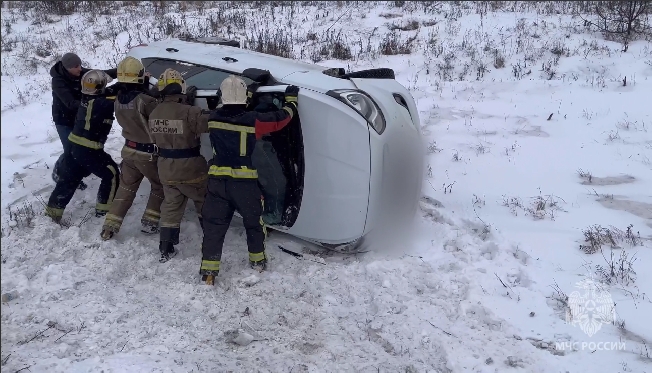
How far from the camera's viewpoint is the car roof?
15.3ft

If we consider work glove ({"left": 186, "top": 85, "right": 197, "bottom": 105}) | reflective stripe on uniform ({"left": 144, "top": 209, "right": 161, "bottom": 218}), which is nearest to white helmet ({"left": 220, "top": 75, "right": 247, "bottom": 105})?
work glove ({"left": 186, "top": 85, "right": 197, "bottom": 105})

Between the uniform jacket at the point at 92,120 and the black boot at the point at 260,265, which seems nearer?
the black boot at the point at 260,265

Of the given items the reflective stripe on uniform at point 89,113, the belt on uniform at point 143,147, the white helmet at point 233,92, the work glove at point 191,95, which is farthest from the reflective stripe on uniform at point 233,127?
the reflective stripe on uniform at point 89,113

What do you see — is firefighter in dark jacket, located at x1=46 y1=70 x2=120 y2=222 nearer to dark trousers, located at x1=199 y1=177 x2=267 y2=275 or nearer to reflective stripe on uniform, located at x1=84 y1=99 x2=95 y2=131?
reflective stripe on uniform, located at x1=84 y1=99 x2=95 y2=131

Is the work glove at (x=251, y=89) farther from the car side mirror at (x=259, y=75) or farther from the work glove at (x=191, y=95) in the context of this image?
the work glove at (x=191, y=95)

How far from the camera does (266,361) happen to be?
362 cm

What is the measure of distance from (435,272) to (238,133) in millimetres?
1995

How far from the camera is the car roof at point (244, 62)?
466 cm

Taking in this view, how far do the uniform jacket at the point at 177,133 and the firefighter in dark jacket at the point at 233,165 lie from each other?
0.94ft

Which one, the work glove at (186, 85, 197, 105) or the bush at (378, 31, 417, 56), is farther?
the bush at (378, 31, 417, 56)

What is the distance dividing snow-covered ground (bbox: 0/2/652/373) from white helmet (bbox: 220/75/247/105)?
148cm

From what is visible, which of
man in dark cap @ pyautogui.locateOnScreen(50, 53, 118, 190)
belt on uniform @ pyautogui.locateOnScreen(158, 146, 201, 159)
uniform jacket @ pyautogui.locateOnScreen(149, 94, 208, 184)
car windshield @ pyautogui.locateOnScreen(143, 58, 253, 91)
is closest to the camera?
uniform jacket @ pyautogui.locateOnScreen(149, 94, 208, 184)

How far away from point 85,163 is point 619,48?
8.60 meters

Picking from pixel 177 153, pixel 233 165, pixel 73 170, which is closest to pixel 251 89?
pixel 233 165
